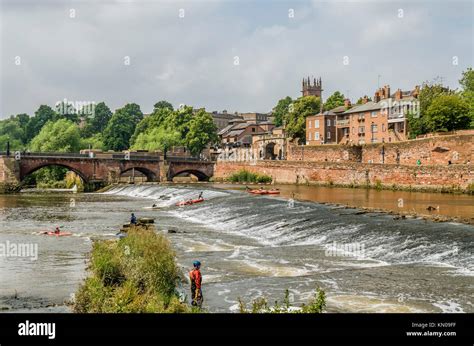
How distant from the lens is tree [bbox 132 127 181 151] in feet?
384

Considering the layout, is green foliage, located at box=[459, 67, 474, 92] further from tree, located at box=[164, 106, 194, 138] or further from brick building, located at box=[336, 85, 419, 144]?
tree, located at box=[164, 106, 194, 138]

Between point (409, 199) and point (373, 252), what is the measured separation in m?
24.5

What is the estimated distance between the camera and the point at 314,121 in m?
97.9

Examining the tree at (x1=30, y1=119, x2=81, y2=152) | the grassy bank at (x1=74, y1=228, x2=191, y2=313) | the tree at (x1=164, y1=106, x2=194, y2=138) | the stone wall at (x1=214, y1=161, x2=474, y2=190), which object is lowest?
the grassy bank at (x1=74, y1=228, x2=191, y2=313)

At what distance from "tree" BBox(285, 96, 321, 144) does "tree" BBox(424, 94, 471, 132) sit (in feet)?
104

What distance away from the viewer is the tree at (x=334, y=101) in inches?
4368

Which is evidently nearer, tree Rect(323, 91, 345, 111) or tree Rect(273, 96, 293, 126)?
tree Rect(323, 91, 345, 111)

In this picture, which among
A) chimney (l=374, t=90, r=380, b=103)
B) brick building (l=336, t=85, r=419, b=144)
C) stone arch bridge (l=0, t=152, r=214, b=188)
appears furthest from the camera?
chimney (l=374, t=90, r=380, b=103)

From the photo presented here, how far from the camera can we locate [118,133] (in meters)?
155

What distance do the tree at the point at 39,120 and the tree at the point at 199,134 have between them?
2976 inches

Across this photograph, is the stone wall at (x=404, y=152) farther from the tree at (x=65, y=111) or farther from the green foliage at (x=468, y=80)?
the tree at (x=65, y=111)

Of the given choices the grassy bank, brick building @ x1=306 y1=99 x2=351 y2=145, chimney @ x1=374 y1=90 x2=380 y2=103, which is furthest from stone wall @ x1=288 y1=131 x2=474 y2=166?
the grassy bank

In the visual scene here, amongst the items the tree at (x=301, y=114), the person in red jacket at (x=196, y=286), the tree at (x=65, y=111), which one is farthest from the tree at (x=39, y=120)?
the person in red jacket at (x=196, y=286)

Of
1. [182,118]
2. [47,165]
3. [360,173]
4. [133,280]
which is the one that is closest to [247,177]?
[360,173]
